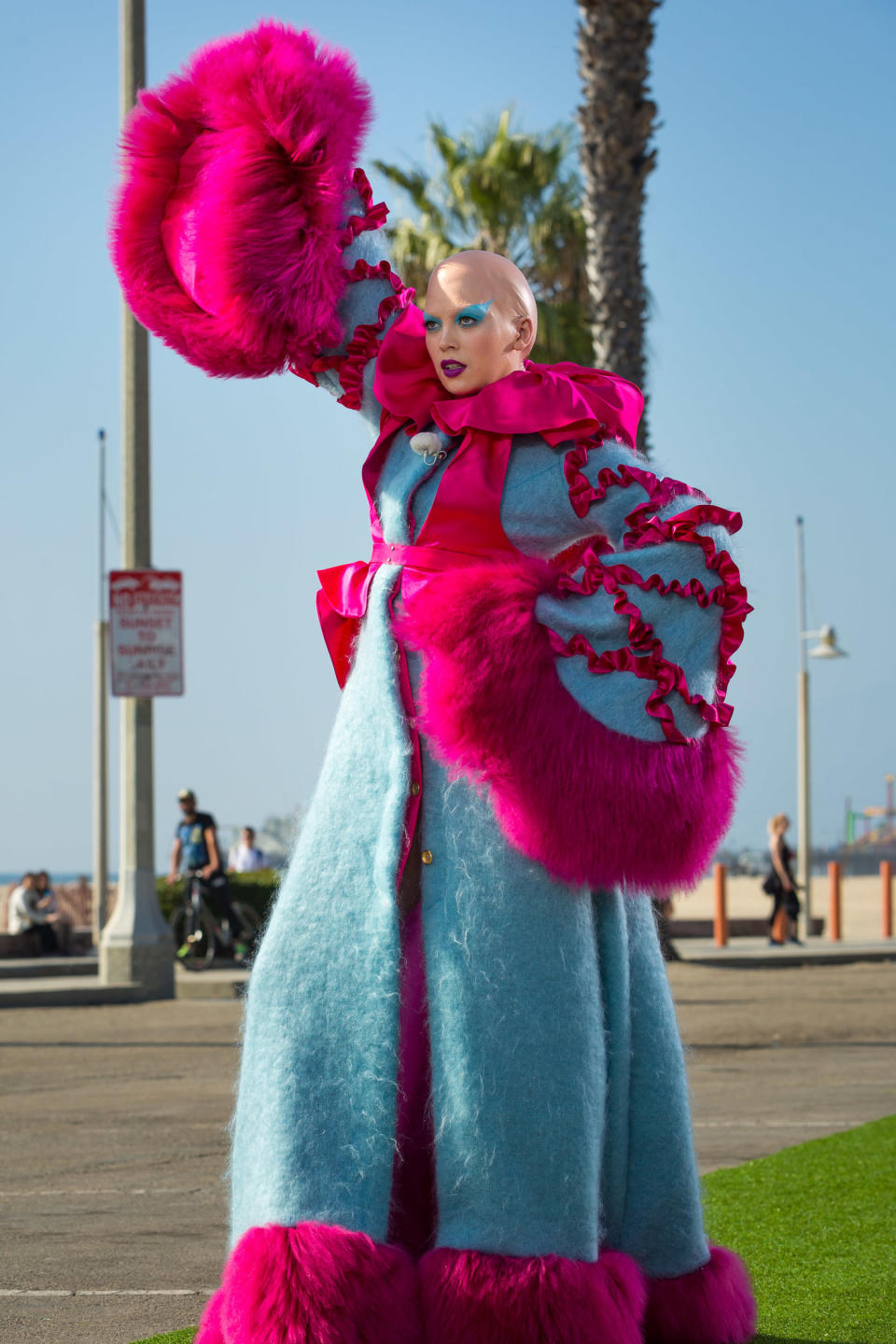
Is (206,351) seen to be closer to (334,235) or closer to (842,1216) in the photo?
(334,235)

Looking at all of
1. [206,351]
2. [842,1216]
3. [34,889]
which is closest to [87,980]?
[34,889]

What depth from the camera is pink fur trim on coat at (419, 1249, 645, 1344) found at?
9.32ft

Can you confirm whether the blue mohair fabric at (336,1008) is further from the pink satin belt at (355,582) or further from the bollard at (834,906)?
the bollard at (834,906)

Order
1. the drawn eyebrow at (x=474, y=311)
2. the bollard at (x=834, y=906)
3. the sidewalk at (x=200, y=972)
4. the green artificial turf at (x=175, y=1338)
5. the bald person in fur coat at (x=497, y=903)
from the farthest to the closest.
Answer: the bollard at (x=834, y=906), the sidewalk at (x=200, y=972), the green artificial turf at (x=175, y=1338), the drawn eyebrow at (x=474, y=311), the bald person in fur coat at (x=497, y=903)

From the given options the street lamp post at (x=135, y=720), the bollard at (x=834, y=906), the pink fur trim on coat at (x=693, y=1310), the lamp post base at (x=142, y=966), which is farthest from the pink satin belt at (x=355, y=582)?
the bollard at (x=834, y=906)

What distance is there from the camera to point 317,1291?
2830 millimetres

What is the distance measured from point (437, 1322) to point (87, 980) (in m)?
12.0

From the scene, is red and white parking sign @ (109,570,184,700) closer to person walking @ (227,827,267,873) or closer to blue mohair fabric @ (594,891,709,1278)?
person walking @ (227,827,267,873)

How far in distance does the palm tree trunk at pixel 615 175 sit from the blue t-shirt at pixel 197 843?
554 cm

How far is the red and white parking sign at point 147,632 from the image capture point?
1290 cm

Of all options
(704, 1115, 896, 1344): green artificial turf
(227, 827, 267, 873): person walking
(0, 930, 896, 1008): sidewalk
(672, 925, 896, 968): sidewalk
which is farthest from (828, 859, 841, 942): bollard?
(704, 1115, 896, 1344): green artificial turf

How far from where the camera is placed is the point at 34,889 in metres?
18.9

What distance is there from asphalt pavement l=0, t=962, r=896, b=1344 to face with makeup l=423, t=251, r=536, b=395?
4.95 ft

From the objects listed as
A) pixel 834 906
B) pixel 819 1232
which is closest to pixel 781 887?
pixel 834 906
